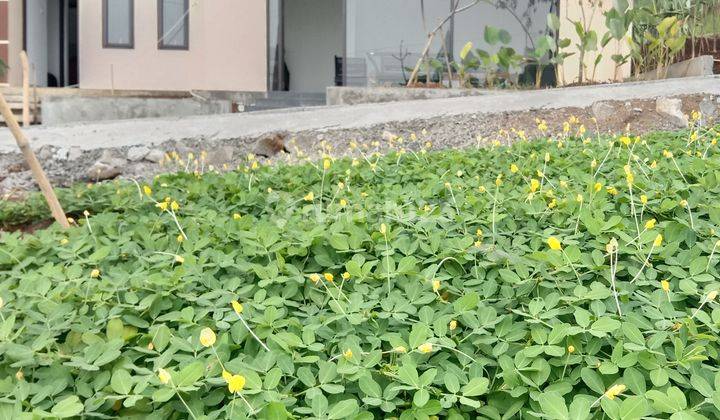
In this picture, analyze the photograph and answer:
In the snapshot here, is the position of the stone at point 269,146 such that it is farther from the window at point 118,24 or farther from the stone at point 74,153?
the window at point 118,24

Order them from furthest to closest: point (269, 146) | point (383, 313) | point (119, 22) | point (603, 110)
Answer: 1. point (119, 22)
2. point (269, 146)
3. point (603, 110)
4. point (383, 313)

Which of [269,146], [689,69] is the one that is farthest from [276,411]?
[689,69]

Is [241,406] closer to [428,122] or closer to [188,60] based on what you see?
[428,122]

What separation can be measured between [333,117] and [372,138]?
0.64 metres

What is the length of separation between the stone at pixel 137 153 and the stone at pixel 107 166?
0.09 m

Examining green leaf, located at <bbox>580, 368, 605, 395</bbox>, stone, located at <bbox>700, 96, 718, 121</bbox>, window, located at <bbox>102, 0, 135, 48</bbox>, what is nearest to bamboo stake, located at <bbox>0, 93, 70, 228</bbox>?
green leaf, located at <bbox>580, 368, 605, 395</bbox>

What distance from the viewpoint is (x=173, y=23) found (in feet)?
46.3

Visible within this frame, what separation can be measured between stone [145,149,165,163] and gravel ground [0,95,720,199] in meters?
0.03

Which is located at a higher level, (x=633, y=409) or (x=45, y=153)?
(x=45, y=153)

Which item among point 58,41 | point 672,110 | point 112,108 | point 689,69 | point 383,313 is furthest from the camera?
point 58,41

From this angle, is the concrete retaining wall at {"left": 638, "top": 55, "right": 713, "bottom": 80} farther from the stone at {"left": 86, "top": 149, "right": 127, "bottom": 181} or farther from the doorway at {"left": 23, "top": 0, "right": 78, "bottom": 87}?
the doorway at {"left": 23, "top": 0, "right": 78, "bottom": 87}

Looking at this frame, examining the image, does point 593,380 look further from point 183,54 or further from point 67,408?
point 183,54

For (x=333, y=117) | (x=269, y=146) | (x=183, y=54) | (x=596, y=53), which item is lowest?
(x=269, y=146)

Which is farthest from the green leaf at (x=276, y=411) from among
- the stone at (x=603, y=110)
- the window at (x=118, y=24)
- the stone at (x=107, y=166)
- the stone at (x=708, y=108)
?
the window at (x=118, y=24)
